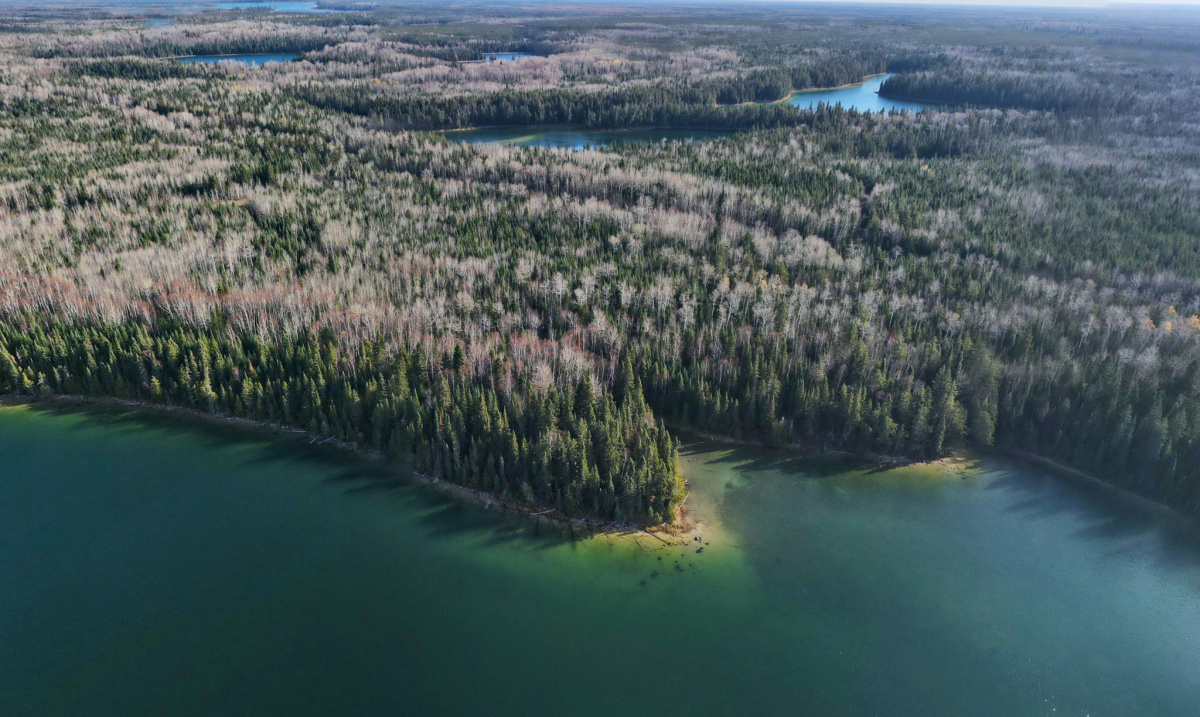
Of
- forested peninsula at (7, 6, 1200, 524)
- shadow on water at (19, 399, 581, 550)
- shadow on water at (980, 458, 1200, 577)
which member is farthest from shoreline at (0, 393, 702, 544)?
shadow on water at (980, 458, 1200, 577)

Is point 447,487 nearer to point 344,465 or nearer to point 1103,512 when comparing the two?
point 344,465

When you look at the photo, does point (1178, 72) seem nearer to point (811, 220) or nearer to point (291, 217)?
point (811, 220)

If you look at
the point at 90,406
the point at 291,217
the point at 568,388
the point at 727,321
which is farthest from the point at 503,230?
the point at 90,406

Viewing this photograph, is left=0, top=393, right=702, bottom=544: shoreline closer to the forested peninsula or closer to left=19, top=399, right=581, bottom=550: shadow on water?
left=19, top=399, right=581, bottom=550: shadow on water

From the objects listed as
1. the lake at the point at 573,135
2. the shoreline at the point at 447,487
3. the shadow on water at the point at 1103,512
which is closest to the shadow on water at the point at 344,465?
the shoreline at the point at 447,487

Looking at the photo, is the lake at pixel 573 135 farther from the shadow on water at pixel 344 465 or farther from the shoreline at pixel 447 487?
the shadow on water at pixel 344 465

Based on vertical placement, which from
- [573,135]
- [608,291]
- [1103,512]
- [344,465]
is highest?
[573,135]

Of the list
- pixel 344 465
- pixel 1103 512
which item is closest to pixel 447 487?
pixel 344 465
